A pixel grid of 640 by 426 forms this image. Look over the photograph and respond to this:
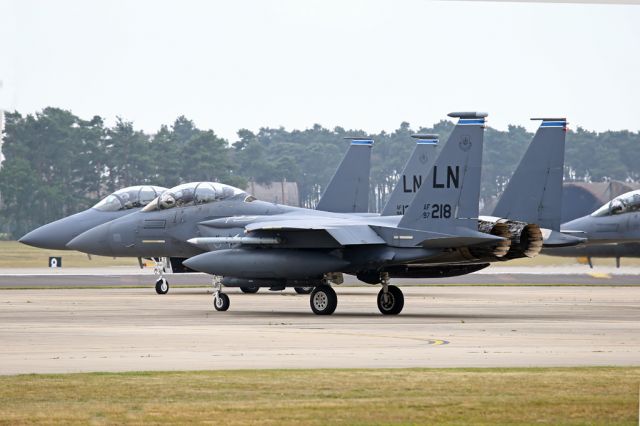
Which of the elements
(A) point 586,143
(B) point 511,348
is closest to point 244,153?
(A) point 586,143

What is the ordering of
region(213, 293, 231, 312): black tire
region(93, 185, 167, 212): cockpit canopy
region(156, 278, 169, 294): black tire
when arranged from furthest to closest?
region(93, 185, 167, 212): cockpit canopy, region(156, 278, 169, 294): black tire, region(213, 293, 231, 312): black tire

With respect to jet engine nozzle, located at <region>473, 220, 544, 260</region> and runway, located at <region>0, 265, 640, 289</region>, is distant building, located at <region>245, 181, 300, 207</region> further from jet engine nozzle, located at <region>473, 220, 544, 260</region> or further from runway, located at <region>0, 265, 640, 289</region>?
jet engine nozzle, located at <region>473, 220, 544, 260</region>

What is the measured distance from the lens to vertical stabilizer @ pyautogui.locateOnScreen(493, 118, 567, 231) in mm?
27422

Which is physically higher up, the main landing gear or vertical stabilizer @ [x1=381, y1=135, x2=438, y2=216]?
vertical stabilizer @ [x1=381, y1=135, x2=438, y2=216]

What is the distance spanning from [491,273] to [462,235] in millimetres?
28957

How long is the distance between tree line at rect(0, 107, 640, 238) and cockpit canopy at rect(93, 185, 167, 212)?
5279cm

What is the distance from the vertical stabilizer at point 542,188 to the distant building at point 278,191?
79.4 m

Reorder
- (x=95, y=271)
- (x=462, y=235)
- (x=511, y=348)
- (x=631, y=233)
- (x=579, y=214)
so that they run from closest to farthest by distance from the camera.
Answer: (x=511, y=348)
(x=462, y=235)
(x=631, y=233)
(x=579, y=214)
(x=95, y=271)

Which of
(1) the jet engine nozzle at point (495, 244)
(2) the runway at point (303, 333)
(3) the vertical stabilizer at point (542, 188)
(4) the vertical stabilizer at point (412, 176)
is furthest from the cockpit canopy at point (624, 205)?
(1) the jet engine nozzle at point (495, 244)

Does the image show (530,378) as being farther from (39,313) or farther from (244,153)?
(244,153)

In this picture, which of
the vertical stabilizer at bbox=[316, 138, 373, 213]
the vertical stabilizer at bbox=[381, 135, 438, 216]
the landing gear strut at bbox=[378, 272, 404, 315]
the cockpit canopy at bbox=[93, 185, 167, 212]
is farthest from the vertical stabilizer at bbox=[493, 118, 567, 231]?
the cockpit canopy at bbox=[93, 185, 167, 212]

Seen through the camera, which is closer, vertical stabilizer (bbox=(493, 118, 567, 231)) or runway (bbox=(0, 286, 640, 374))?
runway (bbox=(0, 286, 640, 374))

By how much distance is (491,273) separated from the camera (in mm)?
52938

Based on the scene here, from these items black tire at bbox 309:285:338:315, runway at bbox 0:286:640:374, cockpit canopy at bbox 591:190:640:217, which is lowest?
runway at bbox 0:286:640:374
